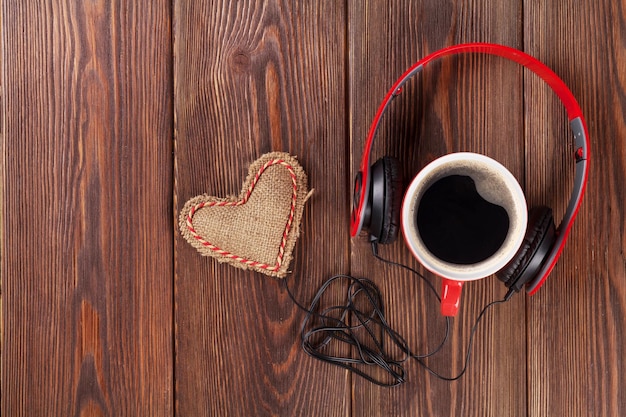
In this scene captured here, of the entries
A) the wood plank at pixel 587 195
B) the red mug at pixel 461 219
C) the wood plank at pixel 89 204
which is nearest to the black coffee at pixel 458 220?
the red mug at pixel 461 219

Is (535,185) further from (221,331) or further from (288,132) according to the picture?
(221,331)

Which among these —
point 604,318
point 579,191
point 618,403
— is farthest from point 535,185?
point 618,403

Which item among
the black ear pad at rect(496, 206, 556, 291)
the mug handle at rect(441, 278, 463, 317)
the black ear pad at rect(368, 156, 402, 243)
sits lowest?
the mug handle at rect(441, 278, 463, 317)

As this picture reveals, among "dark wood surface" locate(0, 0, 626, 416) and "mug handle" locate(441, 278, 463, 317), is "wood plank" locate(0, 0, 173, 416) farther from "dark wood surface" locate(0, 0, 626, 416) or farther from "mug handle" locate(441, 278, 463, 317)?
"mug handle" locate(441, 278, 463, 317)

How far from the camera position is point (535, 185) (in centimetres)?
60

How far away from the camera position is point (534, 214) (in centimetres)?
56

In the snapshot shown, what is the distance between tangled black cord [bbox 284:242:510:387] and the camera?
0.60 m

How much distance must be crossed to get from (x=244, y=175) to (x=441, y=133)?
0.80ft

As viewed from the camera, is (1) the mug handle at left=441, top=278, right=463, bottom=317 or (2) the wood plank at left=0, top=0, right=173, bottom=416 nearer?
(1) the mug handle at left=441, top=278, right=463, bottom=317

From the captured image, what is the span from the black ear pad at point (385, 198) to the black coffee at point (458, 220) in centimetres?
3

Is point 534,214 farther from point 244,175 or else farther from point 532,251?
point 244,175

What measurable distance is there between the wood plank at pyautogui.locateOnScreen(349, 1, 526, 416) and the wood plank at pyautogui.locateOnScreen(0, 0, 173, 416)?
25 centimetres

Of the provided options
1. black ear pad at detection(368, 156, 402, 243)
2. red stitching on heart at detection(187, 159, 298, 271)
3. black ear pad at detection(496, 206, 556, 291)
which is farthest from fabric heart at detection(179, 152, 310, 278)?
black ear pad at detection(496, 206, 556, 291)

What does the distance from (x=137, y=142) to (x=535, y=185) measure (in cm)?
49
